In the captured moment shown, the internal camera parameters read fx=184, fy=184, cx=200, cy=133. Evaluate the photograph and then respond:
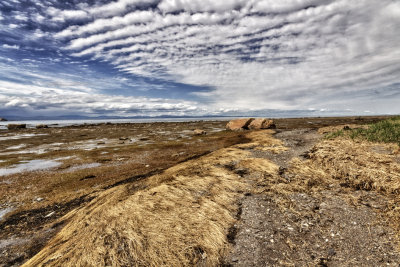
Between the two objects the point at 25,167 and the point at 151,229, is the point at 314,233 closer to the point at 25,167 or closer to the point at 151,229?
the point at 151,229

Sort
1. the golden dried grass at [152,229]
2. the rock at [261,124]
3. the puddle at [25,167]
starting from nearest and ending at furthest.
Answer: the golden dried grass at [152,229] → the puddle at [25,167] → the rock at [261,124]

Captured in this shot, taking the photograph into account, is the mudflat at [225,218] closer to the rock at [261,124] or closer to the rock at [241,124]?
the rock at [261,124]

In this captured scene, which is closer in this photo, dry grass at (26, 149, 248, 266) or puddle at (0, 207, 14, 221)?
dry grass at (26, 149, 248, 266)

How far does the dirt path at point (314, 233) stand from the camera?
12.7 ft

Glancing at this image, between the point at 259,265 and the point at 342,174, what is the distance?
6.60m

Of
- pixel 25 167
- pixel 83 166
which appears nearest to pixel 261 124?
pixel 83 166

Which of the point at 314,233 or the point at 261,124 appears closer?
the point at 314,233

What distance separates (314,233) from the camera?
4.65m

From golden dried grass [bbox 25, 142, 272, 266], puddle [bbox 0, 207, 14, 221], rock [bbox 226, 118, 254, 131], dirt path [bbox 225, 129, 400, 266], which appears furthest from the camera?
rock [bbox 226, 118, 254, 131]

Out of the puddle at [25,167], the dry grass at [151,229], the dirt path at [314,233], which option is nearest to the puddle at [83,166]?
the puddle at [25,167]

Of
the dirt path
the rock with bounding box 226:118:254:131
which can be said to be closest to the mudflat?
the dirt path

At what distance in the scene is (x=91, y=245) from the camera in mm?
4297

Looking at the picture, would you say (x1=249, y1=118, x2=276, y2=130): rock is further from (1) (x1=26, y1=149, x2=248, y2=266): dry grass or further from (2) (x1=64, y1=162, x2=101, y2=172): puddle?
(1) (x1=26, y1=149, x2=248, y2=266): dry grass

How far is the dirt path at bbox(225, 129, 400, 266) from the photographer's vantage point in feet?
12.7
